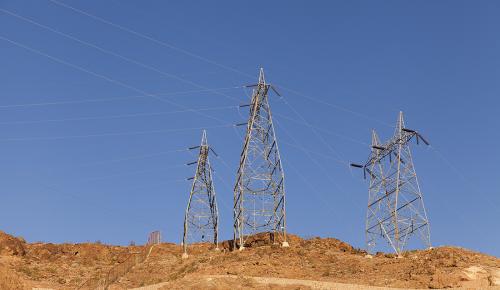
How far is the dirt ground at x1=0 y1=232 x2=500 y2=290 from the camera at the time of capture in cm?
3322

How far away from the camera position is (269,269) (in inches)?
1447

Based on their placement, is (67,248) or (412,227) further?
A: (67,248)

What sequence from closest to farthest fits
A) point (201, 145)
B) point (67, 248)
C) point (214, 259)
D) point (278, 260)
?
point (278, 260), point (214, 259), point (201, 145), point (67, 248)

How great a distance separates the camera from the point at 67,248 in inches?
2365

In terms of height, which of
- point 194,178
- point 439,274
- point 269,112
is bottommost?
point 439,274

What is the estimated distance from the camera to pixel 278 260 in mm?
39844

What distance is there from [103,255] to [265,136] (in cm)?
2306

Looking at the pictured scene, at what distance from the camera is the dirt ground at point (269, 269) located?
33219mm

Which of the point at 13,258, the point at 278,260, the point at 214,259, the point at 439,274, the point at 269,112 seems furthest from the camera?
the point at 13,258

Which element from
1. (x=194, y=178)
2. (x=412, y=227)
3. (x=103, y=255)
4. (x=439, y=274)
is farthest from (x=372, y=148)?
(x=103, y=255)

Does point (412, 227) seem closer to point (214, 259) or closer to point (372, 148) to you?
point (372, 148)

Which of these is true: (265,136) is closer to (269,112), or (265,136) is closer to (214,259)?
(269,112)

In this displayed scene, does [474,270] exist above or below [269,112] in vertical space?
below

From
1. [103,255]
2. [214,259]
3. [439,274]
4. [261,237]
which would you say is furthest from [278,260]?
[103,255]
